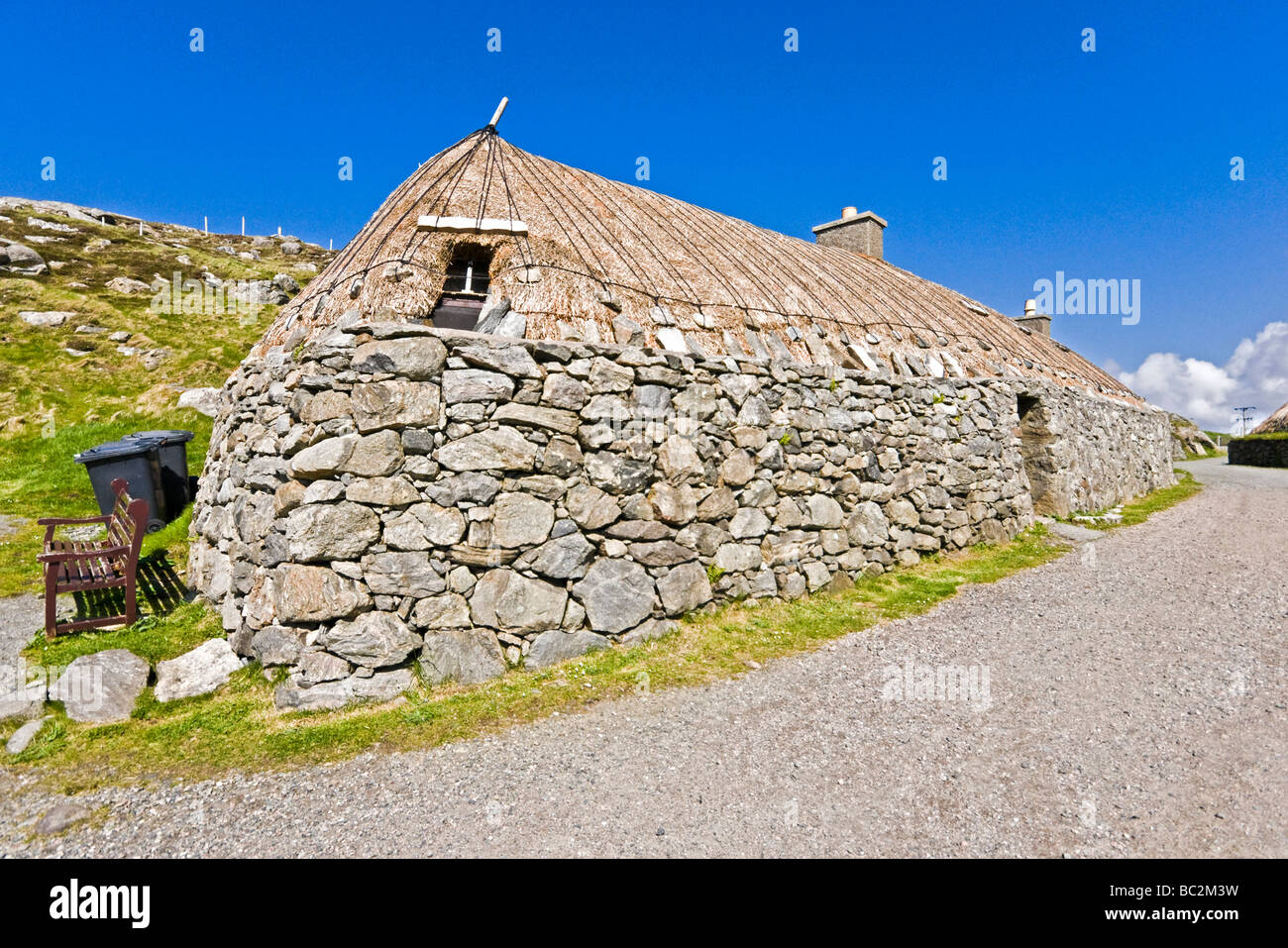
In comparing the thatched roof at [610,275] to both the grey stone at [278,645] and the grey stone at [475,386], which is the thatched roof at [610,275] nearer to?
the grey stone at [475,386]

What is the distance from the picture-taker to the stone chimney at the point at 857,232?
56.4 feet

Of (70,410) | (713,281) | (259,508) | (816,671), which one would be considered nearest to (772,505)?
(816,671)

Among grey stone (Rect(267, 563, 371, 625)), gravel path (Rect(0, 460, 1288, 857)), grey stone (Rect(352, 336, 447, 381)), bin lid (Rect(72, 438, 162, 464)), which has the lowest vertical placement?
gravel path (Rect(0, 460, 1288, 857))

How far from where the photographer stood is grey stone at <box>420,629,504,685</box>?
19.0 feet

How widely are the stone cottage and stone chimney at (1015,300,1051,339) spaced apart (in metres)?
11.1

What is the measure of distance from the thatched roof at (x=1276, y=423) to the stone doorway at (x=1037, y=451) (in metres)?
29.1

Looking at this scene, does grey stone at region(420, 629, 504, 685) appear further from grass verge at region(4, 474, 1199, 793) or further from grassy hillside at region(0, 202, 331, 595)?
grassy hillside at region(0, 202, 331, 595)

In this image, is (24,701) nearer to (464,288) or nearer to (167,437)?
(464,288)

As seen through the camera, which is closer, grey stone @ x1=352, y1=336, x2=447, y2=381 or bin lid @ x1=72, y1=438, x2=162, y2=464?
grey stone @ x1=352, y1=336, x2=447, y2=381

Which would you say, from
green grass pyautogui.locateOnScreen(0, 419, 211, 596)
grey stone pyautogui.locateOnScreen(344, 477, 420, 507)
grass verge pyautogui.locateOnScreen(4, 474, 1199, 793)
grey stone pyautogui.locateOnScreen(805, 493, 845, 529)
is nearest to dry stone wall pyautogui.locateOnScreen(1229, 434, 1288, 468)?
grass verge pyautogui.locateOnScreen(4, 474, 1199, 793)

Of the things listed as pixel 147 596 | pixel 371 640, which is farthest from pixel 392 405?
pixel 147 596

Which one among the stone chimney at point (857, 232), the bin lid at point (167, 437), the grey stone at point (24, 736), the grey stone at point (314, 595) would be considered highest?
the stone chimney at point (857, 232)

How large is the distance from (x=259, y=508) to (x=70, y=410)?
62.1 feet

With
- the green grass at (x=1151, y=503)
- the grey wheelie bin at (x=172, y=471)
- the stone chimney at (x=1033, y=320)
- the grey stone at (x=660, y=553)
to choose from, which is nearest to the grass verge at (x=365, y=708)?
the grey stone at (x=660, y=553)
